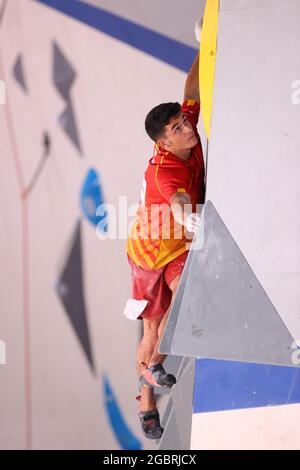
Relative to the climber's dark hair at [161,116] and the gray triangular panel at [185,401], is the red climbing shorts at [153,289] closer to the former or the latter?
the gray triangular panel at [185,401]

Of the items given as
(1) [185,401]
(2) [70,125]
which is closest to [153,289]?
(1) [185,401]

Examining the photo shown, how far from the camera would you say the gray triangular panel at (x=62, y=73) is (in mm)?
2453

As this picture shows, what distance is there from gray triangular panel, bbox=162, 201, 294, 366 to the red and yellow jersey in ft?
0.47

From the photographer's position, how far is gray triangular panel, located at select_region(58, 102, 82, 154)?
2.53 metres

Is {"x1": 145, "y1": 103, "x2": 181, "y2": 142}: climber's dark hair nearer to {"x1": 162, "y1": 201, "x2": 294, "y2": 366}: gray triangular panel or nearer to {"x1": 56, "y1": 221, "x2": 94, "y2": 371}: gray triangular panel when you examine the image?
{"x1": 162, "y1": 201, "x2": 294, "y2": 366}: gray triangular panel

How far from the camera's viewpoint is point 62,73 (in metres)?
2.48

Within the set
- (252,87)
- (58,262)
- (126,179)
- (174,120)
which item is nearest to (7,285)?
(58,262)

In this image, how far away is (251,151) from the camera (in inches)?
59.7

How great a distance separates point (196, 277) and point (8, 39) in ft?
4.56

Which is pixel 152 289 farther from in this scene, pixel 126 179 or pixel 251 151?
pixel 126 179

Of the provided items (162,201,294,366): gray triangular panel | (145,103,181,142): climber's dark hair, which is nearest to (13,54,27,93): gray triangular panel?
(145,103,181,142): climber's dark hair

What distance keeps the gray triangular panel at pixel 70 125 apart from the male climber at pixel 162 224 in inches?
31.3

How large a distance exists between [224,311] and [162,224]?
282 mm

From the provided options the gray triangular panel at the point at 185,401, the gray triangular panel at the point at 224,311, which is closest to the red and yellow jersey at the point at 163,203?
the gray triangular panel at the point at 224,311
